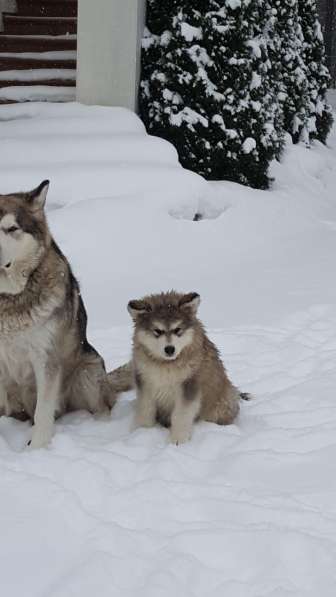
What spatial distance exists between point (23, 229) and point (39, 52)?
8624mm

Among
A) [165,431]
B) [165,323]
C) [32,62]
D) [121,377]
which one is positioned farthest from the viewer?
[32,62]

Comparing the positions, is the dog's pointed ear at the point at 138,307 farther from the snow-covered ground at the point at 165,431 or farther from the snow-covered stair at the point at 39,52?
the snow-covered stair at the point at 39,52

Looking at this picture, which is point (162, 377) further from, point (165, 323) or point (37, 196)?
point (37, 196)

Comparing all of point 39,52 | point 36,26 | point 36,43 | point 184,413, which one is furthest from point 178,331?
point 36,26

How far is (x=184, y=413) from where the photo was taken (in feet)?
14.6

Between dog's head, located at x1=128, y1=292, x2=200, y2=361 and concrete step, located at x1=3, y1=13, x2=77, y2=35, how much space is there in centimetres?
880

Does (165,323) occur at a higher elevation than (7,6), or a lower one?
lower

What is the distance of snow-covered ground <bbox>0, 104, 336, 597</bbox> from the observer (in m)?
3.05

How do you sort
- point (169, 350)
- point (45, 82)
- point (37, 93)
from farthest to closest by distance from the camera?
point (45, 82)
point (37, 93)
point (169, 350)

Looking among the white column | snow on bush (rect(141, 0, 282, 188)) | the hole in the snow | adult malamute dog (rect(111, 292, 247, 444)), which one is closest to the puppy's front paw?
adult malamute dog (rect(111, 292, 247, 444))

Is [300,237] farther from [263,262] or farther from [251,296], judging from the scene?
[251,296]

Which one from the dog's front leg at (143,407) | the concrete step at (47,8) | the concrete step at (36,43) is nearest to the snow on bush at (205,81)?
the concrete step at (36,43)

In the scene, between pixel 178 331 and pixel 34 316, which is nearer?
pixel 34 316

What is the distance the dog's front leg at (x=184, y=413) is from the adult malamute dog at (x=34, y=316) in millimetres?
728
